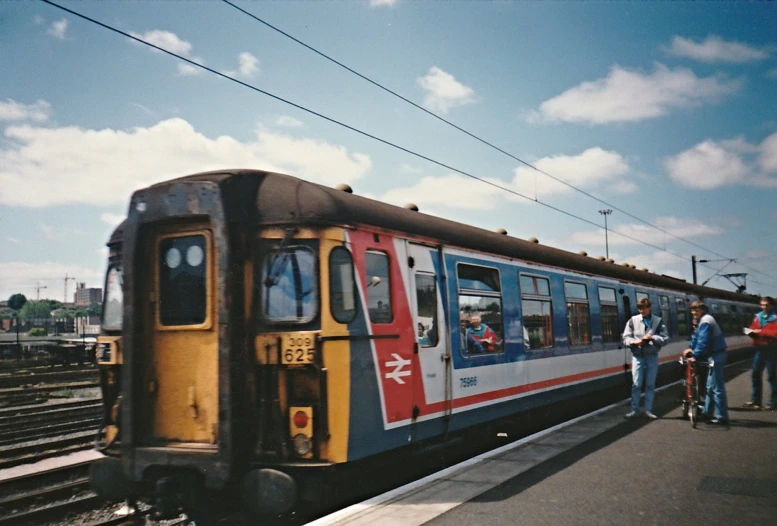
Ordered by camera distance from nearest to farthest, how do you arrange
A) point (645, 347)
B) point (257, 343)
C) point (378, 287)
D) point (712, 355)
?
1. point (257, 343)
2. point (378, 287)
3. point (712, 355)
4. point (645, 347)

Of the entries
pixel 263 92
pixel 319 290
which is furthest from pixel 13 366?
pixel 319 290

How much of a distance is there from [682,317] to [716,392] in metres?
9.43

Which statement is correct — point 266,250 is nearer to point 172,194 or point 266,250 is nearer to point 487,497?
point 172,194

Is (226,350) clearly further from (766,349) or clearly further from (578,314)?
(766,349)

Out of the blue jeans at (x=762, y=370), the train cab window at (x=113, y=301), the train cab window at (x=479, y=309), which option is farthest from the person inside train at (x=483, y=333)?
the blue jeans at (x=762, y=370)

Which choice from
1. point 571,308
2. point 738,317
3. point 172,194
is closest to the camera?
point 172,194

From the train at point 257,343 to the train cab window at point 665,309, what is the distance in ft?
35.6

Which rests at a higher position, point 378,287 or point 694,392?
point 378,287

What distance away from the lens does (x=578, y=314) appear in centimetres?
1110

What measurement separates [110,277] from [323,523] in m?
3.46

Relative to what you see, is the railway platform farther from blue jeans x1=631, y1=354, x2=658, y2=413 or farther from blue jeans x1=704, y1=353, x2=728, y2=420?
blue jeans x1=631, y1=354, x2=658, y2=413

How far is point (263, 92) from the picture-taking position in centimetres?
817

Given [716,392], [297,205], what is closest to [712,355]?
[716,392]

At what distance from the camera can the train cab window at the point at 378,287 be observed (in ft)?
19.4
